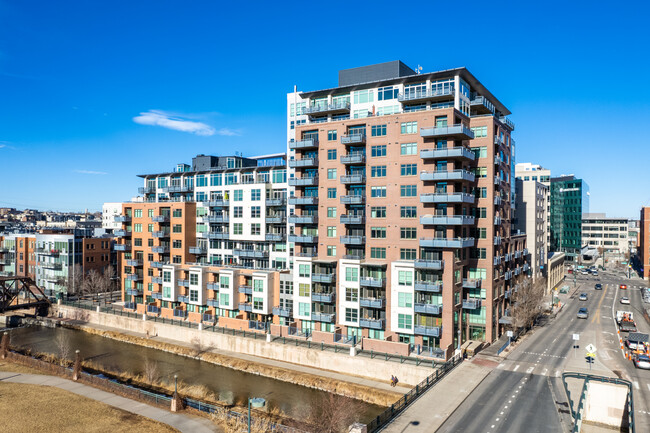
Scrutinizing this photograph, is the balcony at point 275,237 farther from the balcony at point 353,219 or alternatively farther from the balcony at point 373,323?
the balcony at point 373,323

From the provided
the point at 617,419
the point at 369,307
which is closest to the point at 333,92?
the point at 369,307

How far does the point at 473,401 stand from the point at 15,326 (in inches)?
3607

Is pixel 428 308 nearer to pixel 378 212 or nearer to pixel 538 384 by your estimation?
pixel 378 212

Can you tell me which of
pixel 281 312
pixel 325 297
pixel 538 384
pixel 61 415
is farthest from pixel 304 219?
pixel 61 415

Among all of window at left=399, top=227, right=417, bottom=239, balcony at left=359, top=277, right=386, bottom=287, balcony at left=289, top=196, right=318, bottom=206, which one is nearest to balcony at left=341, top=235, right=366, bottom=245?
balcony at left=359, top=277, right=386, bottom=287

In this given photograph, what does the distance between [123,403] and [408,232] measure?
4146 cm

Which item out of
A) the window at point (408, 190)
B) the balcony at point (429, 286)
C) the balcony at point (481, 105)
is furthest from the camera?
the balcony at point (481, 105)

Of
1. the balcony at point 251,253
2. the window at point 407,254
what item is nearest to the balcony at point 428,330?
the window at point 407,254

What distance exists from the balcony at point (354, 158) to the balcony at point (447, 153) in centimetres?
963

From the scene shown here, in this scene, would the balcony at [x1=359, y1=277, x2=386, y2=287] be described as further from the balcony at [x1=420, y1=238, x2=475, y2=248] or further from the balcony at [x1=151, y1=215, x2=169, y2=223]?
the balcony at [x1=151, y1=215, x2=169, y2=223]

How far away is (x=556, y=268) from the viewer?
421ft

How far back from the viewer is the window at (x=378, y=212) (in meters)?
67.2

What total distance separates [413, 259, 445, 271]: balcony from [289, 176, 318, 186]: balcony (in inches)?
876

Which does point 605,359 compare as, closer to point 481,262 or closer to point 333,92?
point 481,262
